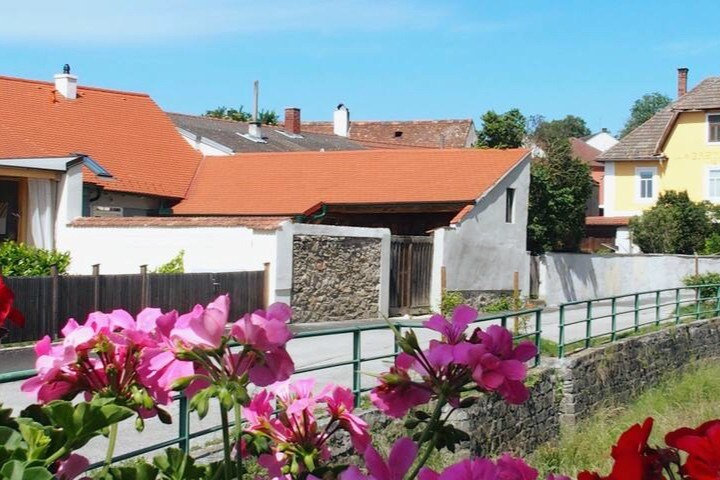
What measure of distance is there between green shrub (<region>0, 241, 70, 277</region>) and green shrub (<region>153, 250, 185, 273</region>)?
206 centimetres

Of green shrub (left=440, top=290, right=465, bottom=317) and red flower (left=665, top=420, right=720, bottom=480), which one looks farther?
green shrub (left=440, top=290, right=465, bottom=317)

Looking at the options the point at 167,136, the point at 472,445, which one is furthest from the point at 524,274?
the point at 472,445

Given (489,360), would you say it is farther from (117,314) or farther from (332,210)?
(332,210)

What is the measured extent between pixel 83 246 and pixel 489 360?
23.3m

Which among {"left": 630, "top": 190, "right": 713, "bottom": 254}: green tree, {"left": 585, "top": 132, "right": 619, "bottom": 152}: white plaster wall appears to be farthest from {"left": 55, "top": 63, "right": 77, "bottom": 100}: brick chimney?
{"left": 585, "top": 132, "right": 619, "bottom": 152}: white plaster wall

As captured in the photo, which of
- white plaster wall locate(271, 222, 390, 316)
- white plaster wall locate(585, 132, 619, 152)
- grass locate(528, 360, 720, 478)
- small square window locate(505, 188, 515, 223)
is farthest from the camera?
white plaster wall locate(585, 132, 619, 152)

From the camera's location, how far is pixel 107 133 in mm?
30234

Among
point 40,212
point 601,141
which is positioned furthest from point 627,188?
point 601,141

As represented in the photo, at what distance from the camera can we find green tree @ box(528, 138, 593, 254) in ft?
107

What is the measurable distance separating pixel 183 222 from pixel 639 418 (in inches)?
441

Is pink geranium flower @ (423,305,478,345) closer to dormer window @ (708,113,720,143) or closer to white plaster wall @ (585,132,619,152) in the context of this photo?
dormer window @ (708,113,720,143)

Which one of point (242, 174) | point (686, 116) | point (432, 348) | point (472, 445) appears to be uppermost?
point (686, 116)

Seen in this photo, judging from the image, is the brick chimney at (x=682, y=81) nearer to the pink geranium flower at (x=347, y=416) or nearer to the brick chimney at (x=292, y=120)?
the brick chimney at (x=292, y=120)

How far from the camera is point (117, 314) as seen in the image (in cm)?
211
